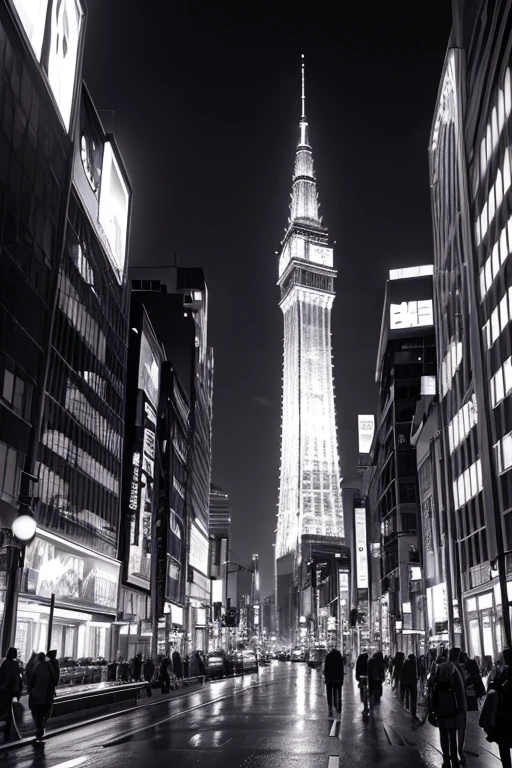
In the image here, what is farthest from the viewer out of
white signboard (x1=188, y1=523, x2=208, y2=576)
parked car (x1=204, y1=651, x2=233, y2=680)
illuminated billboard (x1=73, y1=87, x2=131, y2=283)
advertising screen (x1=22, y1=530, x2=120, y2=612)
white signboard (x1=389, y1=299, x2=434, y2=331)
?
white signboard (x1=188, y1=523, x2=208, y2=576)

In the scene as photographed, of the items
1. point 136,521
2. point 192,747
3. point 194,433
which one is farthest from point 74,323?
point 194,433

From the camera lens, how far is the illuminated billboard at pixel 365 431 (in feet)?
447

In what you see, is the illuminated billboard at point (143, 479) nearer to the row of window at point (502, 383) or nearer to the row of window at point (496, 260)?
the row of window at point (502, 383)

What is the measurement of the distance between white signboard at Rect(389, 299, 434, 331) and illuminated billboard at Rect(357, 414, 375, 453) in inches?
1359

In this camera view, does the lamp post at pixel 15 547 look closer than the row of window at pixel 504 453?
Yes

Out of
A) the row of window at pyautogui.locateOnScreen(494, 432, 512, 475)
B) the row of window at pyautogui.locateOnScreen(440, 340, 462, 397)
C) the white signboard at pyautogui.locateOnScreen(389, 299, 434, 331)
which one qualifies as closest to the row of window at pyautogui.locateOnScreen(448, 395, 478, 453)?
the row of window at pyautogui.locateOnScreen(440, 340, 462, 397)

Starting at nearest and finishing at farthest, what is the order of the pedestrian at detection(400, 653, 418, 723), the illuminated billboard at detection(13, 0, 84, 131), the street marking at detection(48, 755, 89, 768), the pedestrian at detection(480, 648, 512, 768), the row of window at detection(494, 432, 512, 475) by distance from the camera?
the pedestrian at detection(480, 648, 512, 768) < the street marking at detection(48, 755, 89, 768) < the pedestrian at detection(400, 653, 418, 723) < the row of window at detection(494, 432, 512, 475) < the illuminated billboard at detection(13, 0, 84, 131)

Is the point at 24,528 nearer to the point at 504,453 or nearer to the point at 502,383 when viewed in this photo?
the point at 504,453

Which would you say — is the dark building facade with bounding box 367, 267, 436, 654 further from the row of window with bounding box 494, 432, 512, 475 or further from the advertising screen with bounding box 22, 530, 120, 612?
the row of window with bounding box 494, 432, 512, 475

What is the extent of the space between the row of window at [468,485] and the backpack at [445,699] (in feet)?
110

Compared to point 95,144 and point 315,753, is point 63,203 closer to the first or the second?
point 95,144

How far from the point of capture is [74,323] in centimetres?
4894

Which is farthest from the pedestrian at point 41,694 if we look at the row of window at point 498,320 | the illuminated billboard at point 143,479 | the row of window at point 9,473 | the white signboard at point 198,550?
the white signboard at point 198,550

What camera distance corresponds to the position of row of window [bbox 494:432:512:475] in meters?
A: 37.9
